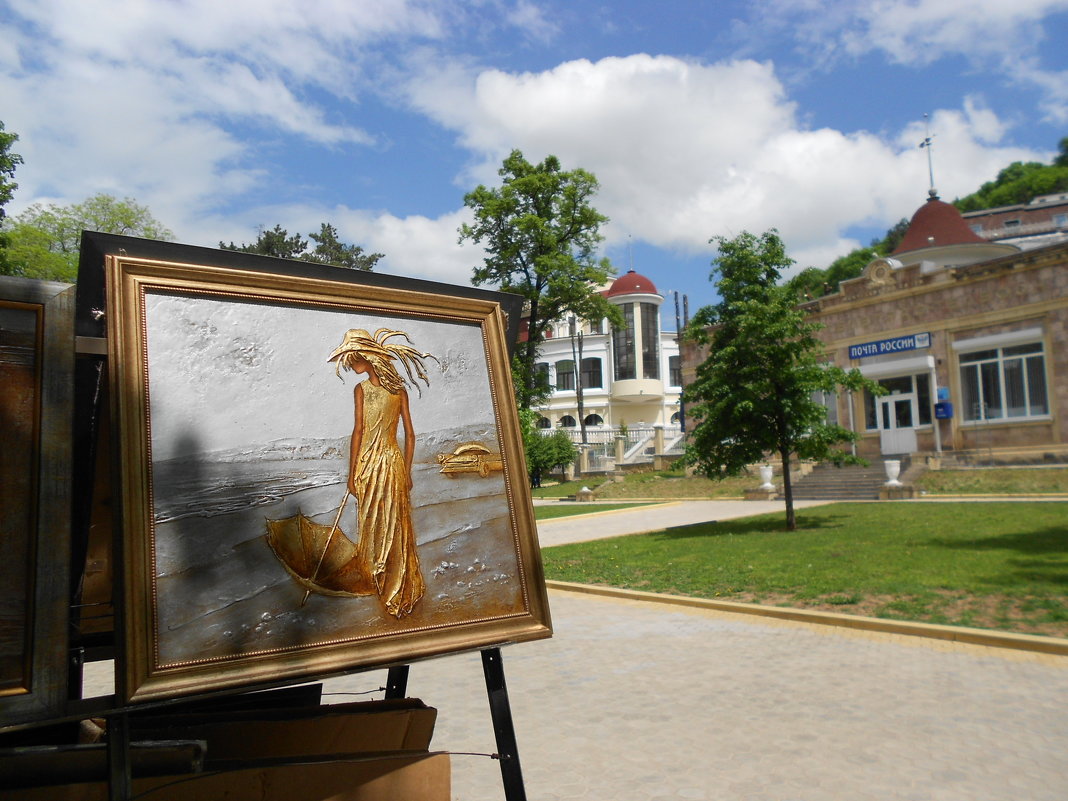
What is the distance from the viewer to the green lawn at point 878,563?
27.8ft

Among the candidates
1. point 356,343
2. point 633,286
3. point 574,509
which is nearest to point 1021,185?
point 633,286

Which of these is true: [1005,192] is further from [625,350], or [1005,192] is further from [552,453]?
[552,453]

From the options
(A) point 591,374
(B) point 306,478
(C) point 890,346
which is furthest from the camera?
(A) point 591,374

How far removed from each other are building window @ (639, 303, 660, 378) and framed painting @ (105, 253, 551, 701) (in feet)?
186

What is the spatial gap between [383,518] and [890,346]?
3094 centimetres

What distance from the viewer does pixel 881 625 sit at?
7934mm

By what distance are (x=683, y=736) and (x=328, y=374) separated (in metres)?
3.66

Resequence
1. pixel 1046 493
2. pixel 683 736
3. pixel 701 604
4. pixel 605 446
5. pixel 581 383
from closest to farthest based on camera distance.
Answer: pixel 683 736 < pixel 701 604 < pixel 1046 493 < pixel 605 446 < pixel 581 383

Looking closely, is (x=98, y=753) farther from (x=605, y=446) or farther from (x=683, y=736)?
(x=605, y=446)

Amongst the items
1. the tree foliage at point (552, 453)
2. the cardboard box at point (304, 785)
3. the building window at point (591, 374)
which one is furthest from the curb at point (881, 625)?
the building window at point (591, 374)

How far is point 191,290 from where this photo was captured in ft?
8.89

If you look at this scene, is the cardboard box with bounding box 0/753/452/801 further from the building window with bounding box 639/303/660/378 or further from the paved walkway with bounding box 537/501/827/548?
the building window with bounding box 639/303/660/378

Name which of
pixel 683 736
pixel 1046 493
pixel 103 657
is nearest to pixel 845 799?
pixel 683 736

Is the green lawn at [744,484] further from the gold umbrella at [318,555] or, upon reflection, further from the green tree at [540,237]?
the gold umbrella at [318,555]
